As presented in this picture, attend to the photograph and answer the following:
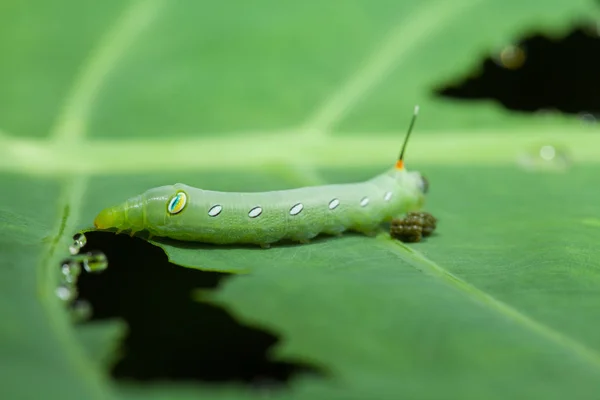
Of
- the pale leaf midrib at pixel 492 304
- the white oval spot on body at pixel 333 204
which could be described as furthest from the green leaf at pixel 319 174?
the white oval spot on body at pixel 333 204

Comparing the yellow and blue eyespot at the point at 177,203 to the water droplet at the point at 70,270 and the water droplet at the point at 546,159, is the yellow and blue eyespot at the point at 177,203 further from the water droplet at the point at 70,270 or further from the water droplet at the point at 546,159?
the water droplet at the point at 546,159

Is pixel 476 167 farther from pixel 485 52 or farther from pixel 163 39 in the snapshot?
pixel 163 39

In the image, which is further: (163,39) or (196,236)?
(163,39)

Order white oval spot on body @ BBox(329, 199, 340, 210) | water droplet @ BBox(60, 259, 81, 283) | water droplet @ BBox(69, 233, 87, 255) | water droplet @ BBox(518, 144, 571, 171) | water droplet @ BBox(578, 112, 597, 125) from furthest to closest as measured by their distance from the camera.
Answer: water droplet @ BBox(578, 112, 597, 125) → water droplet @ BBox(518, 144, 571, 171) → white oval spot on body @ BBox(329, 199, 340, 210) → water droplet @ BBox(69, 233, 87, 255) → water droplet @ BBox(60, 259, 81, 283)

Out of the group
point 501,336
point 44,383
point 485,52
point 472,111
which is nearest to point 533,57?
point 485,52

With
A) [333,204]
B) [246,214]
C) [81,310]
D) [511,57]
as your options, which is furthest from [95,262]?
[511,57]

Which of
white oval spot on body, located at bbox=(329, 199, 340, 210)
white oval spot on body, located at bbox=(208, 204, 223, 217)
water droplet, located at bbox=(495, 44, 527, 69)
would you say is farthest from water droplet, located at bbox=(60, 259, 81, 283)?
water droplet, located at bbox=(495, 44, 527, 69)

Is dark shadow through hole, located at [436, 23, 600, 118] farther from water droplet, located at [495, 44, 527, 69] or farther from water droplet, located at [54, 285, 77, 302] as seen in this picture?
water droplet, located at [54, 285, 77, 302]
